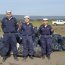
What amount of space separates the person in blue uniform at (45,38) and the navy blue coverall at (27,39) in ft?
1.54

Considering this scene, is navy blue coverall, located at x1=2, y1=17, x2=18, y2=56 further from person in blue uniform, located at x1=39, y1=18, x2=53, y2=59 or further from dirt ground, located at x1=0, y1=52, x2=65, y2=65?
person in blue uniform, located at x1=39, y1=18, x2=53, y2=59

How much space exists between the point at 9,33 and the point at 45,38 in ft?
4.93

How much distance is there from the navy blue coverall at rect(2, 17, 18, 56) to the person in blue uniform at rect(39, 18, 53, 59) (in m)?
1.11

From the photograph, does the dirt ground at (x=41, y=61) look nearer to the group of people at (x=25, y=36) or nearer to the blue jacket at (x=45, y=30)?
the group of people at (x=25, y=36)

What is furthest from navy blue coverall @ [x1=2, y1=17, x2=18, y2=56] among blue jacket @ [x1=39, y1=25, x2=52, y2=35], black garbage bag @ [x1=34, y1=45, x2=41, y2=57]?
blue jacket @ [x1=39, y1=25, x2=52, y2=35]

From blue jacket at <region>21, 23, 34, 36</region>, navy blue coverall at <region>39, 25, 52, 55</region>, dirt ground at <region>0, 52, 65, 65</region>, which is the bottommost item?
dirt ground at <region>0, 52, 65, 65</region>

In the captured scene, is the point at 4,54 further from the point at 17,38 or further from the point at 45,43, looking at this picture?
the point at 45,43

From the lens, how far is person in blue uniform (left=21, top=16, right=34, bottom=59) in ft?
42.3

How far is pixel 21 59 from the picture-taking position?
1320 centimetres

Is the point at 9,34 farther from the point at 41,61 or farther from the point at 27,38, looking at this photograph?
the point at 41,61

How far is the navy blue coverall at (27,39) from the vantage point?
1291 centimetres

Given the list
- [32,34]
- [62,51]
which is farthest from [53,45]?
[32,34]

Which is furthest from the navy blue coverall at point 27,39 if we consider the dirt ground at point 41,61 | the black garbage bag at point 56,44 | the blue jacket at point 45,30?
the black garbage bag at point 56,44

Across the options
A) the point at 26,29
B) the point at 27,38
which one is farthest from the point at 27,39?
the point at 26,29
